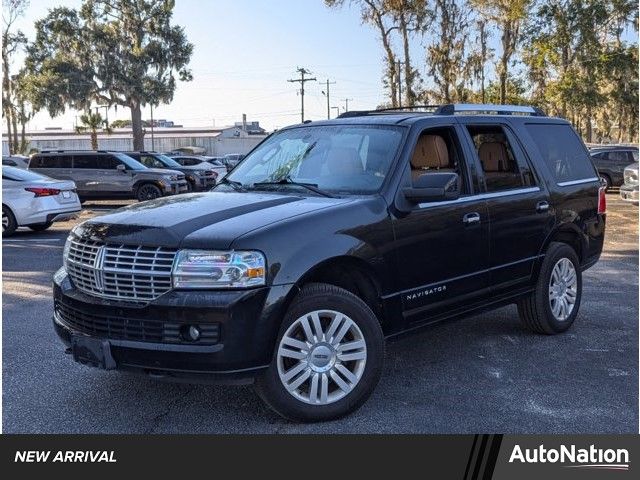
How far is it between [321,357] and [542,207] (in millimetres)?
2673

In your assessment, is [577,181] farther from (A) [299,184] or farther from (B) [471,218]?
(A) [299,184]

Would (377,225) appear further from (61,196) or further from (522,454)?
(61,196)

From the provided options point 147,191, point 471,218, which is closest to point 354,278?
point 471,218

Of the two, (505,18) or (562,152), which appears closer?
(562,152)

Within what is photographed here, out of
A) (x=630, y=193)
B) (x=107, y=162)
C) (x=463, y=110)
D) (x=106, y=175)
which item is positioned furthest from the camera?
(x=107, y=162)

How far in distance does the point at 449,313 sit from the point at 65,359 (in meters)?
2.95

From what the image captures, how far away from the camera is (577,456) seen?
140 inches

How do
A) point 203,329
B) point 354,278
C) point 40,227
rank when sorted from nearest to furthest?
point 203,329
point 354,278
point 40,227

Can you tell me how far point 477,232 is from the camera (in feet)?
17.1

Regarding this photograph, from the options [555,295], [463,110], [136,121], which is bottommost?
[555,295]

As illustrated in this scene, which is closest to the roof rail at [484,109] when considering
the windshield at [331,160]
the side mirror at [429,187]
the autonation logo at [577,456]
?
the windshield at [331,160]

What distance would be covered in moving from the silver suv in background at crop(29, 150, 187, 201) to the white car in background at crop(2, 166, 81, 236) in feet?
22.3

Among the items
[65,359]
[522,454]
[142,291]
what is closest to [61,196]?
[65,359]

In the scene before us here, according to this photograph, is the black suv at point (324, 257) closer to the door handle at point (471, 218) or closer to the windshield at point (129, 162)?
the door handle at point (471, 218)
